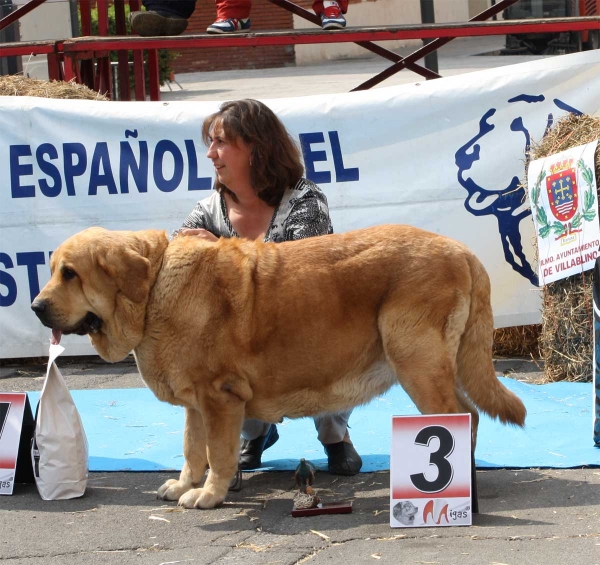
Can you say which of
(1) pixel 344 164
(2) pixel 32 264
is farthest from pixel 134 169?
(1) pixel 344 164

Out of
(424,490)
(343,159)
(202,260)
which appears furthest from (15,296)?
(424,490)

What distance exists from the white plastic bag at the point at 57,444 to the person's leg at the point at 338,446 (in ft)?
3.85

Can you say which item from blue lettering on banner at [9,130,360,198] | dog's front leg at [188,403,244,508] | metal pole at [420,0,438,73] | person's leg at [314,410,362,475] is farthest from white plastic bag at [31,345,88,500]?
metal pole at [420,0,438,73]

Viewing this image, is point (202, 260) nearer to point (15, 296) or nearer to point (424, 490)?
point (424, 490)

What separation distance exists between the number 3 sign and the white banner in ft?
10.2

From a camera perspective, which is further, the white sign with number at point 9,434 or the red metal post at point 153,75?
the red metal post at point 153,75

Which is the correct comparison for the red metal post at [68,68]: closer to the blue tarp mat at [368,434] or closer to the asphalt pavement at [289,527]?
the blue tarp mat at [368,434]

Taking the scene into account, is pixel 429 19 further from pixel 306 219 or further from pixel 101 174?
pixel 306 219

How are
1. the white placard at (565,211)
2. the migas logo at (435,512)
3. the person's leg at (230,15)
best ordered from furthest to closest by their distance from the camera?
the person's leg at (230,15), the white placard at (565,211), the migas logo at (435,512)

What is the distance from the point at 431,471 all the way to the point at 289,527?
25.1 inches

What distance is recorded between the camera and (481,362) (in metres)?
4.23

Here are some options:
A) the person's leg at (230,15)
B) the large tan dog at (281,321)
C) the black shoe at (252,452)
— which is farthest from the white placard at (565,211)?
the person's leg at (230,15)

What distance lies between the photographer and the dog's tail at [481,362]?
13.8ft

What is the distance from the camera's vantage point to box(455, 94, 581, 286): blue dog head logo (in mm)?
6852
